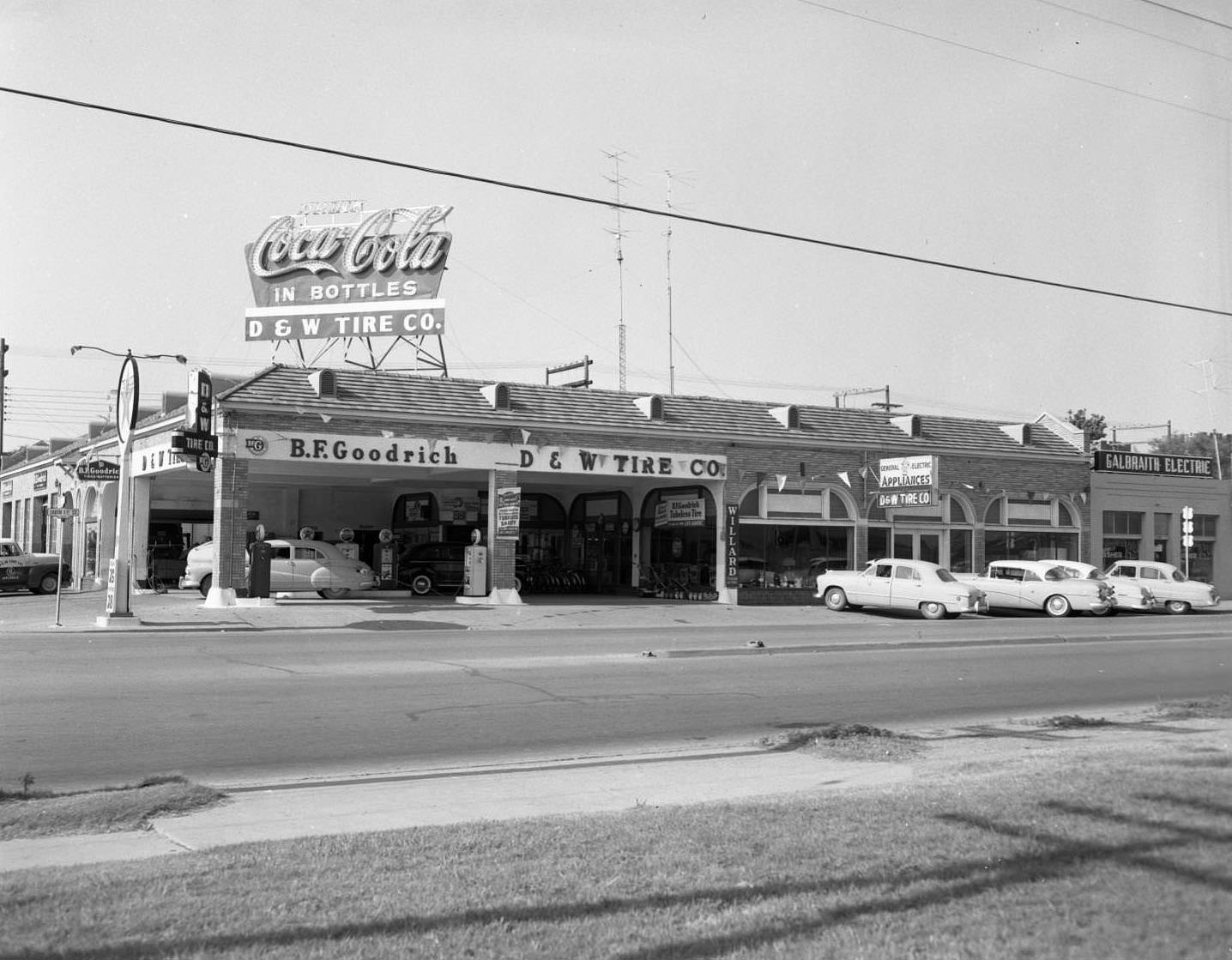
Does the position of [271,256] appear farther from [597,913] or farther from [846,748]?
[597,913]

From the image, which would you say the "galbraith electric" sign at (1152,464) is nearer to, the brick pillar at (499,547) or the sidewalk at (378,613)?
the sidewalk at (378,613)

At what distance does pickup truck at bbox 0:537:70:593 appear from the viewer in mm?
34406

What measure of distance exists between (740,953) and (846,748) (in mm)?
6309

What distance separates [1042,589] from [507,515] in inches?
591

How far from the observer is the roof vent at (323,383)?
1161 inches

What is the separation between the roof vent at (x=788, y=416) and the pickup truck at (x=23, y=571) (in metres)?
21.9

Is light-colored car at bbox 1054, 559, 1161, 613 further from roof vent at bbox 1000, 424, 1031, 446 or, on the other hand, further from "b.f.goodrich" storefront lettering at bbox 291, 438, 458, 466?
"b.f.goodrich" storefront lettering at bbox 291, 438, 458, 466

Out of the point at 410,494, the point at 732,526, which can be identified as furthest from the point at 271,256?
the point at 732,526

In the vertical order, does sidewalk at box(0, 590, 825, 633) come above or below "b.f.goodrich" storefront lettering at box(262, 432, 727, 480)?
below

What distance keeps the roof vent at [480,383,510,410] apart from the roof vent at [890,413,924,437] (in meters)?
14.0

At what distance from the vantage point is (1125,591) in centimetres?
3438

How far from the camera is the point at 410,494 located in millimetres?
41125

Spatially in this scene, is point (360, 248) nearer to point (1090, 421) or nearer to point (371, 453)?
point (371, 453)

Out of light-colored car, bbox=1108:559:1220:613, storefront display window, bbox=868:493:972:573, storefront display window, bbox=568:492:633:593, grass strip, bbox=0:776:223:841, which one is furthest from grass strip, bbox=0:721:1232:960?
storefront display window, bbox=568:492:633:593
